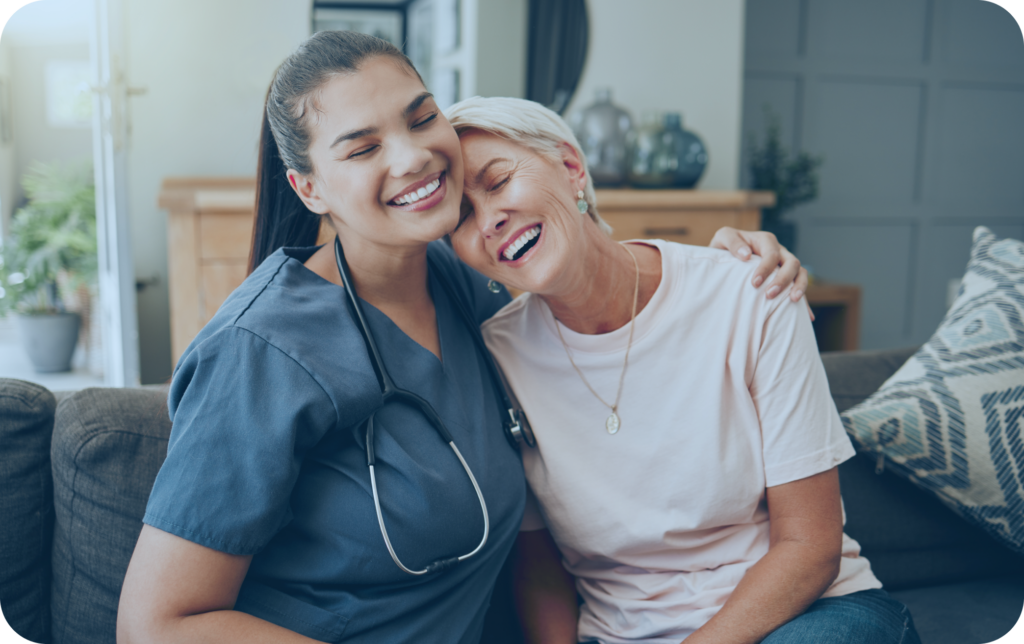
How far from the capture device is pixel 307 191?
1.04 m

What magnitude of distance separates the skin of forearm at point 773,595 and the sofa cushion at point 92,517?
2.58 feet

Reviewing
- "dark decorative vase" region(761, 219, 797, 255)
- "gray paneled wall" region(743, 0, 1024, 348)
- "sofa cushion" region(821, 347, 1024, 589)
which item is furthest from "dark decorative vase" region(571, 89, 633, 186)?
"sofa cushion" region(821, 347, 1024, 589)

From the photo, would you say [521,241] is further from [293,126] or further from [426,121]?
[293,126]

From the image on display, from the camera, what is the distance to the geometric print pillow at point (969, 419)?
1273mm

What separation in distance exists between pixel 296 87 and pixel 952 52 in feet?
15.2

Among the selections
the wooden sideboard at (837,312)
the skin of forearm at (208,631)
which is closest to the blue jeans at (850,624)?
the skin of forearm at (208,631)

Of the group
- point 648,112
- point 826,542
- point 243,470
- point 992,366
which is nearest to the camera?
point 243,470

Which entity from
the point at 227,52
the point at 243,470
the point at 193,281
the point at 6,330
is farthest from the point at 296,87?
the point at 6,330

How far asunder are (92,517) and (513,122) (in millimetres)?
807

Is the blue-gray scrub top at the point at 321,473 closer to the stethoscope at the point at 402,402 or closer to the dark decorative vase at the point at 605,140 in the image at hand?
the stethoscope at the point at 402,402

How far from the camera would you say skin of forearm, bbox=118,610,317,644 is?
786 millimetres

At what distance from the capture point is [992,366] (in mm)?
1309

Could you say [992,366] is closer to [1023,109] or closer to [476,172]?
[476,172]

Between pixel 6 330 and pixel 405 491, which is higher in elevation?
pixel 405 491
